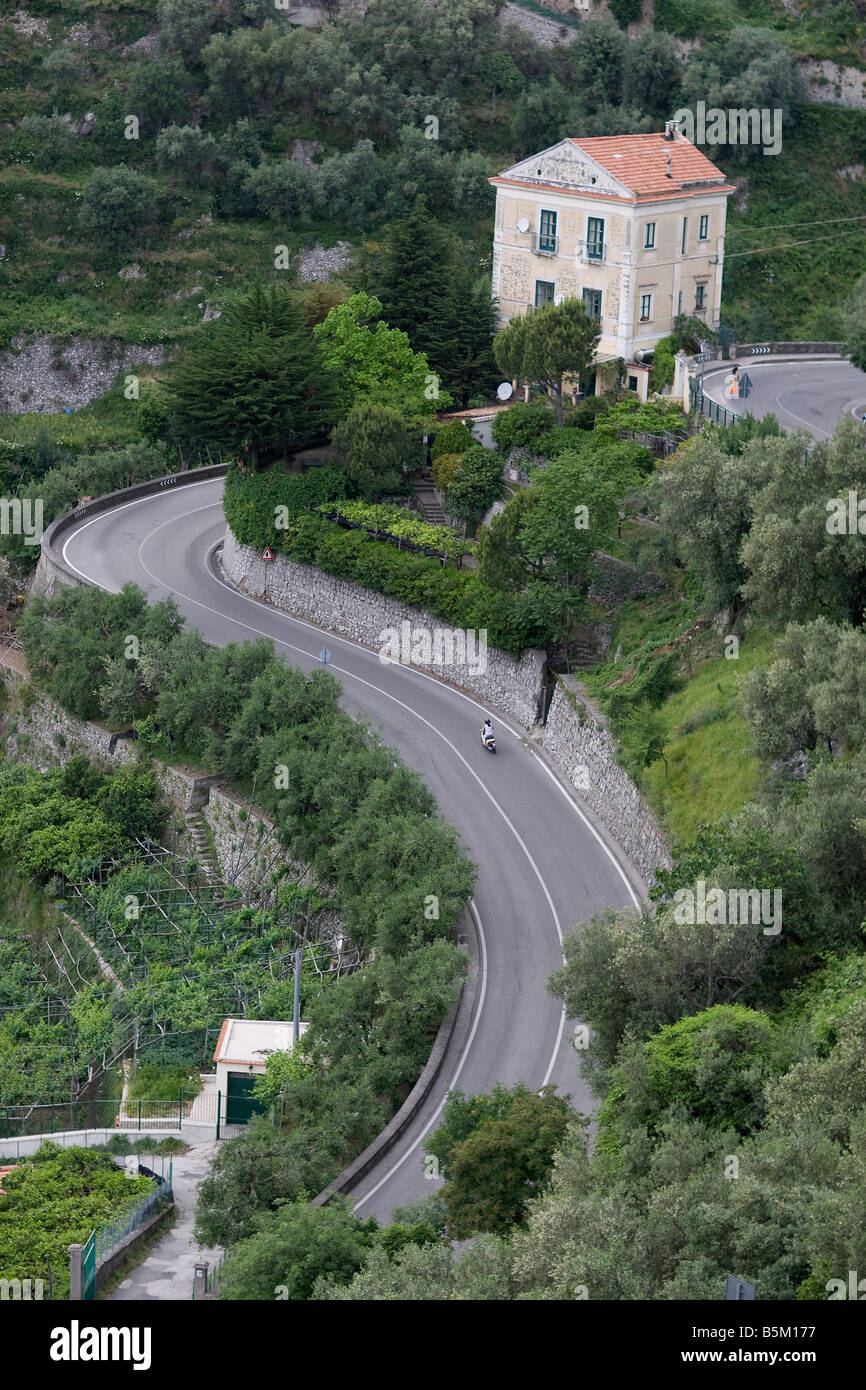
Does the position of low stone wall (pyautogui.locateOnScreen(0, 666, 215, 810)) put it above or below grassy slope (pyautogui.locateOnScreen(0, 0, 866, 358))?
below

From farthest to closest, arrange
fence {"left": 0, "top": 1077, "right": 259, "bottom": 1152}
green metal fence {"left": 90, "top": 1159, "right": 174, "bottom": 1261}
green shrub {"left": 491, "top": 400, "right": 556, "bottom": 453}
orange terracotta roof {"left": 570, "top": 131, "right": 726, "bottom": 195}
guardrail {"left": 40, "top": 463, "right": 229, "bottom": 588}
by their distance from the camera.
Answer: guardrail {"left": 40, "top": 463, "right": 229, "bottom": 588} < orange terracotta roof {"left": 570, "top": 131, "right": 726, "bottom": 195} < green shrub {"left": 491, "top": 400, "right": 556, "bottom": 453} < fence {"left": 0, "top": 1077, "right": 259, "bottom": 1152} < green metal fence {"left": 90, "top": 1159, "right": 174, "bottom": 1261}

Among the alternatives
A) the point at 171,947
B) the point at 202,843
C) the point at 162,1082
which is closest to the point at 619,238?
the point at 202,843

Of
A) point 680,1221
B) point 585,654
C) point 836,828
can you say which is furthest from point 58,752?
point 680,1221

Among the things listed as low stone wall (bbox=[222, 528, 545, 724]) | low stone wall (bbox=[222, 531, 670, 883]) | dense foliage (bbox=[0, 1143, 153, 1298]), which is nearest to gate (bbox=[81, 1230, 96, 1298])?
dense foliage (bbox=[0, 1143, 153, 1298])

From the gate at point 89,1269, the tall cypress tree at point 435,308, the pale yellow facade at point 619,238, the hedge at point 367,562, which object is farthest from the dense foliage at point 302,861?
the pale yellow facade at point 619,238

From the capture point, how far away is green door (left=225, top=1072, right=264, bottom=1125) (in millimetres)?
40375

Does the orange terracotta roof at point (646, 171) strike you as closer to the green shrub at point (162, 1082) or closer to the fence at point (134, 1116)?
the green shrub at point (162, 1082)

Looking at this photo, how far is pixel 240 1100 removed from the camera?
133 feet

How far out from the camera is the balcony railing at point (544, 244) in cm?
6588

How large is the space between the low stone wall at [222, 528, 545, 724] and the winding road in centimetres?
50

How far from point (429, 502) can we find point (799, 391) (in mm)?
12808

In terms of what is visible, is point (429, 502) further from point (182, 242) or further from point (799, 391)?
point (182, 242)

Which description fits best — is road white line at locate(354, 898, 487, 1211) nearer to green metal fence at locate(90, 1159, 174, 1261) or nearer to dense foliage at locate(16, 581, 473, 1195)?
dense foliage at locate(16, 581, 473, 1195)

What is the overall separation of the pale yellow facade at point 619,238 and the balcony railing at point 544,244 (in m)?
0.04
